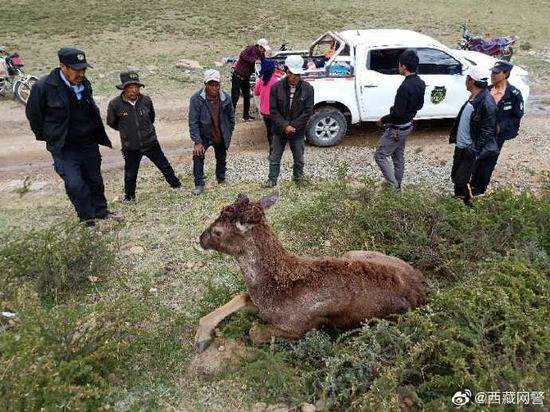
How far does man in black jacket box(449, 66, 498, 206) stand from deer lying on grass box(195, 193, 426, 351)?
252cm

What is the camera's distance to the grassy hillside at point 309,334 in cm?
341

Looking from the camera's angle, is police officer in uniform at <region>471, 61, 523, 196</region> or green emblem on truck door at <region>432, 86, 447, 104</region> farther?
green emblem on truck door at <region>432, 86, 447, 104</region>

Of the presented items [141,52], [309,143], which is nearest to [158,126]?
[309,143]

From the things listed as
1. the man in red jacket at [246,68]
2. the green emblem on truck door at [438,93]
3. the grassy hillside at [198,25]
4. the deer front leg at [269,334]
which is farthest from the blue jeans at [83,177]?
the grassy hillside at [198,25]

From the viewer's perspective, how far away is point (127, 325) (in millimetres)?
4422

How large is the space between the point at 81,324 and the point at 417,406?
2.60 m

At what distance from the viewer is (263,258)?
407cm

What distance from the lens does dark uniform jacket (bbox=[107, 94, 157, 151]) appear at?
6457mm

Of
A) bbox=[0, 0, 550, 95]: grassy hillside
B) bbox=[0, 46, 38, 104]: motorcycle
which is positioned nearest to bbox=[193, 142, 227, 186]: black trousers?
bbox=[0, 0, 550, 95]: grassy hillside

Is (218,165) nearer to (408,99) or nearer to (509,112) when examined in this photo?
(408,99)

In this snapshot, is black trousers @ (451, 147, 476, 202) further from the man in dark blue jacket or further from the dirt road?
the man in dark blue jacket

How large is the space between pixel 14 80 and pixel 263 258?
34.0 ft

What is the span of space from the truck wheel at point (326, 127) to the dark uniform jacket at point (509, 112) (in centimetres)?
348

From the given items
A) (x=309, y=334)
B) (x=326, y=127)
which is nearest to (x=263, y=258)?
(x=309, y=334)
